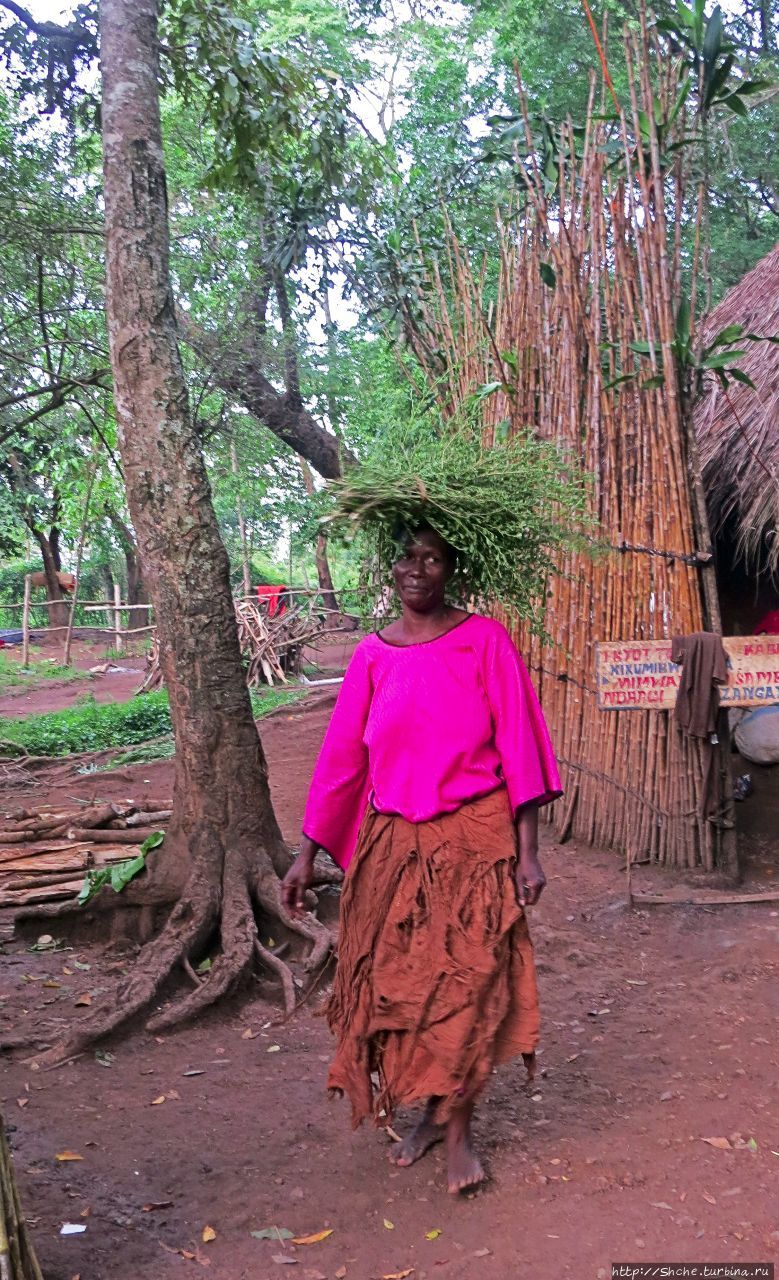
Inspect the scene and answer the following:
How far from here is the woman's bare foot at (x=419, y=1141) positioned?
2.83 metres

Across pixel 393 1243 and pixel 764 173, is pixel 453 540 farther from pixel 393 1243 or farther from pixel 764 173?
pixel 764 173

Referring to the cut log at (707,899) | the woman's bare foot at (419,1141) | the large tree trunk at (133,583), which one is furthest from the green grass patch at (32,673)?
the woman's bare foot at (419,1141)

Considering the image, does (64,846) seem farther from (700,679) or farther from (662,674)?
(700,679)

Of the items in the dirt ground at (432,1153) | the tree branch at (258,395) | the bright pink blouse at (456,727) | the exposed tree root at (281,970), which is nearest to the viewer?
the dirt ground at (432,1153)

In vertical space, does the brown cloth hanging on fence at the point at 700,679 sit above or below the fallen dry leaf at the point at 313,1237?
above

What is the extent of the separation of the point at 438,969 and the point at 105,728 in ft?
27.3

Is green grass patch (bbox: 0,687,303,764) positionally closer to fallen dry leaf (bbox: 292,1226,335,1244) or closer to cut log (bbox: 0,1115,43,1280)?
fallen dry leaf (bbox: 292,1226,335,1244)

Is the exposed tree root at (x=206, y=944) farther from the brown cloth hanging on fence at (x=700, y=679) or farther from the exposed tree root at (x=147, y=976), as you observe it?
the brown cloth hanging on fence at (x=700, y=679)

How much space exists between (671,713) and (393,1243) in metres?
3.04

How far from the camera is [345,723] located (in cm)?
294

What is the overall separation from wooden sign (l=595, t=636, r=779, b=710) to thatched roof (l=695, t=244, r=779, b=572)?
108 centimetres

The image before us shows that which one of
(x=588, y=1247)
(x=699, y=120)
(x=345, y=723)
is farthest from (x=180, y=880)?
(x=699, y=120)

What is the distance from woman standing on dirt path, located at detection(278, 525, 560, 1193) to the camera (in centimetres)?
264

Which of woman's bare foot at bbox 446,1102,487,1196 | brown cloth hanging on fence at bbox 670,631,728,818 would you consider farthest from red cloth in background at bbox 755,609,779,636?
woman's bare foot at bbox 446,1102,487,1196
